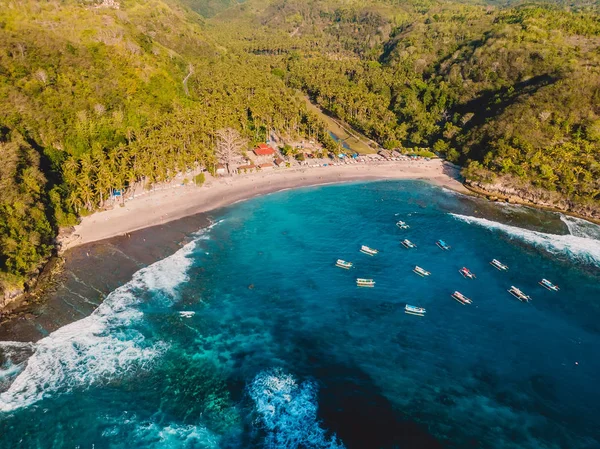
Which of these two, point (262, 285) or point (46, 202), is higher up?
point (46, 202)

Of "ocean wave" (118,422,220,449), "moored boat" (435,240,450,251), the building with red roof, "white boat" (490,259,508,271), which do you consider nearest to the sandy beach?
the building with red roof

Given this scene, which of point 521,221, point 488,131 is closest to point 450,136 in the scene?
point 488,131

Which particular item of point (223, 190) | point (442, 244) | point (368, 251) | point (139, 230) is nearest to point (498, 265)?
point (442, 244)

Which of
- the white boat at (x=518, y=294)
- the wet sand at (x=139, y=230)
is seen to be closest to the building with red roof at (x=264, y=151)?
the wet sand at (x=139, y=230)

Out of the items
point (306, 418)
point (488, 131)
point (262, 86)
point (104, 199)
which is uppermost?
point (262, 86)

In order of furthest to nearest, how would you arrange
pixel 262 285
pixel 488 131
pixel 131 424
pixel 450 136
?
pixel 450 136 → pixel 488 131 → pixel 262 285 → pixel 131 424

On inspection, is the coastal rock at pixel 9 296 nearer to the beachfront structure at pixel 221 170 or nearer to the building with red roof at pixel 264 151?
the beachfront structure at pixel 221 170

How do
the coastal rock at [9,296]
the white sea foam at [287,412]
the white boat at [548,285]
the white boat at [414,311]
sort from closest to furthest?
the white sea foam at [287,412]
the coastal rock at [9,296]
the white boat at [414,311]
the white boat at [548,285]

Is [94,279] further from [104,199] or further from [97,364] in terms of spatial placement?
[104,199]
